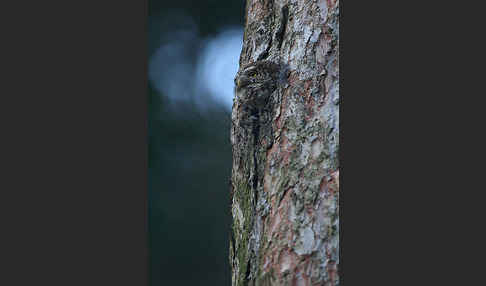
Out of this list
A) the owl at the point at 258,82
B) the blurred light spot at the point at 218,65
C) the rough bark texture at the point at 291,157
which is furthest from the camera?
the blurred light spot at the point at 218,65

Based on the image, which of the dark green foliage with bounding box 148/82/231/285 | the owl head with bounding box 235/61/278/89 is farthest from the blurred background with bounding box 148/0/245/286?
the owl head with bounding box 235/61/278/89

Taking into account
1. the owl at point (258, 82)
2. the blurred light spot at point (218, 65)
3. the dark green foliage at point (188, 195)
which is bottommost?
the dark green foliage at point (188, 195)

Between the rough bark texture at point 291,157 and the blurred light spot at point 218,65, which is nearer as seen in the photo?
the rough bark texture at point 291,157

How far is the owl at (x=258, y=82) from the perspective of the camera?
0.86 meters

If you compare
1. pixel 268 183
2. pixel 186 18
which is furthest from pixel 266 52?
pixel 186 18

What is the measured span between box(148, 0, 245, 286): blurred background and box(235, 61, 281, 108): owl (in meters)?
1.63

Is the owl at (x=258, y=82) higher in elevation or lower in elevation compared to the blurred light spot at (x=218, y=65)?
lower

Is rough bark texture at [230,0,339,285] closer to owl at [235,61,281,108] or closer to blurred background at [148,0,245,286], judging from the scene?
owl at [235,61,281,108]

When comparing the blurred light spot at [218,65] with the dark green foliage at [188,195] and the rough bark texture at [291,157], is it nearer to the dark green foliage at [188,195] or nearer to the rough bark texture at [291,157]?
the dark green foliage at [188,195]

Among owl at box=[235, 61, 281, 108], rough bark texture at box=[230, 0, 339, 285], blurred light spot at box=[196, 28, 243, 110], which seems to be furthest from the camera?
blurred light spot at box=[196, 28, 243, 110]

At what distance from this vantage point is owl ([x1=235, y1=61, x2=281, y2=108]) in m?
0.86

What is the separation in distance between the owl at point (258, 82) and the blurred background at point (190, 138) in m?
1.63

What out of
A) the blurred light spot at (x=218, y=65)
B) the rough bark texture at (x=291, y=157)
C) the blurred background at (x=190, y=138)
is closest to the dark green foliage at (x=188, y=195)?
the blurred background at (x=190, y=138)

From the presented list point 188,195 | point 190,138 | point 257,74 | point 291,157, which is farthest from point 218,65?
point 291,157
